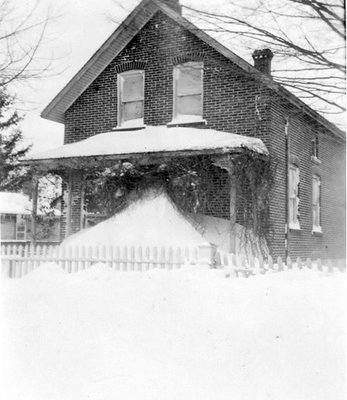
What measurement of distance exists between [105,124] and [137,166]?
8.73ft

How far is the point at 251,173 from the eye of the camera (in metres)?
12.3

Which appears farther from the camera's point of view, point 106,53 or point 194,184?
point 106,53

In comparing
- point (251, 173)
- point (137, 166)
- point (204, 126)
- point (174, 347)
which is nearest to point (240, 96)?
point (204, 126)

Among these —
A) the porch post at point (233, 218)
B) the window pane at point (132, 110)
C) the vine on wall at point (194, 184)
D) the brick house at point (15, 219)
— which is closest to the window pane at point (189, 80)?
the window pane at point (132, 110)

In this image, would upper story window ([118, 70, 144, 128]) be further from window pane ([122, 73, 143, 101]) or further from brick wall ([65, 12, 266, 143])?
brick wall ([65, 12, 266, 143])

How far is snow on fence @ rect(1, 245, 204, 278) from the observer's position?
9.27 metres

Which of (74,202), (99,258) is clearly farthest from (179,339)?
(74,202)

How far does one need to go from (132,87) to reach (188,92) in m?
1.76

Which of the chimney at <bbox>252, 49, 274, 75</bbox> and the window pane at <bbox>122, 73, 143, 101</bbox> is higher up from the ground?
the window pane at <bbox>122, 73, 143, 101</bbox>

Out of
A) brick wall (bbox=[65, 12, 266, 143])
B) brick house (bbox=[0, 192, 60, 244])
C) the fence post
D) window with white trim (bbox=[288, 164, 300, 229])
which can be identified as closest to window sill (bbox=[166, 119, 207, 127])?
brick wall (bbox=[65, 12, 266, 143])

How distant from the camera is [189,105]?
14133 mm

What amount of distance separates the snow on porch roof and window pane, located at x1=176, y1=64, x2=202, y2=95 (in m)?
1.14

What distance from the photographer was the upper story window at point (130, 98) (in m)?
14.8

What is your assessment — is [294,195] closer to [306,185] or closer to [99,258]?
[306,185]
